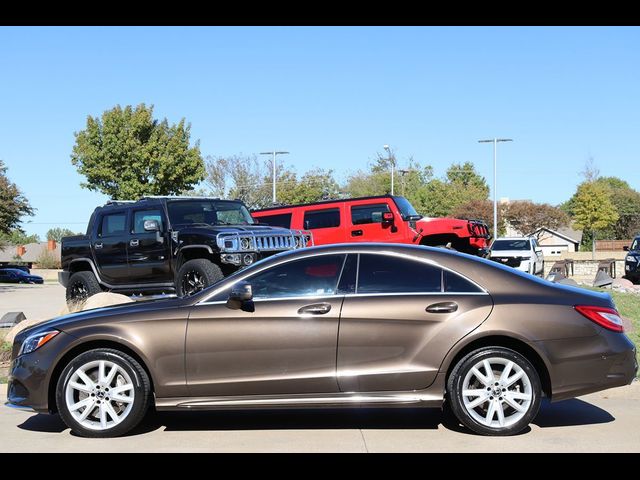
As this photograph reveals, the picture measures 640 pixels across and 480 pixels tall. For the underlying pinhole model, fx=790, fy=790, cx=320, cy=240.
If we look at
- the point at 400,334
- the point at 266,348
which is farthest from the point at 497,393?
the point at 266,348

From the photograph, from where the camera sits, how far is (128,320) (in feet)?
20.5

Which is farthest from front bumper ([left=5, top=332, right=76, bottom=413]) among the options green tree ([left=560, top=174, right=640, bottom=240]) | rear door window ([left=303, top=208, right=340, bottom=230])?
green tree ([left=560, top=174, right=640, bottom=240])

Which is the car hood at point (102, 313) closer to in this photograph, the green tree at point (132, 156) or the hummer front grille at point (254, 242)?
the hummer front grille at point (254, 242)

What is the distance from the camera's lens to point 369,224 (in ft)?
54.4

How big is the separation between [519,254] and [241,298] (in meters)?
22.9

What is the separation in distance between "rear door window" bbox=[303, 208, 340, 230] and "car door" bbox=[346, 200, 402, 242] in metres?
0.35

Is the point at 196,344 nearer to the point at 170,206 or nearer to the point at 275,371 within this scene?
the point at 275,371

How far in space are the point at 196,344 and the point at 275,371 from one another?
654mm

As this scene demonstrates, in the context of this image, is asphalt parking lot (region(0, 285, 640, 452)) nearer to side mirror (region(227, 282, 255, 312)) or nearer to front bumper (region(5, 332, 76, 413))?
front bumper (region(5, 332, 76, 413))

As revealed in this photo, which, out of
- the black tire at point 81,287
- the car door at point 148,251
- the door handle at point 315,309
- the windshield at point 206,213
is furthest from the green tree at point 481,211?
the door handle at point 315,309

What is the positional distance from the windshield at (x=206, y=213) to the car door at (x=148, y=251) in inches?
9.3

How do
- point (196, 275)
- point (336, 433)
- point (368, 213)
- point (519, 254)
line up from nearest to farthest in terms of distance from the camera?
1. point (336, 433)
2. point (196, 275)
3. point (368, 213)
4. point (519, 254)

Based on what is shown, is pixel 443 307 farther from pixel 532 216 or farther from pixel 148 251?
pixel 532 216

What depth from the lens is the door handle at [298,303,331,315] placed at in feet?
20.2
